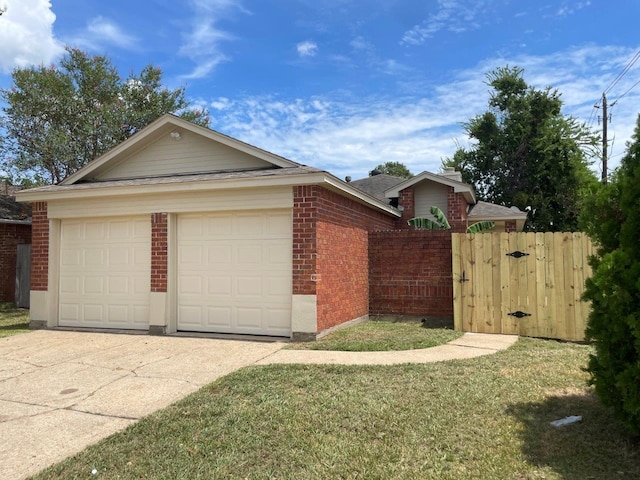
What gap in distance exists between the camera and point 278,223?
8344mm

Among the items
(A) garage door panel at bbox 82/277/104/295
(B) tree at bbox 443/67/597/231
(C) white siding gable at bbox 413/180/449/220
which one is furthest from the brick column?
(B) tree at bbox 443/67/597/231

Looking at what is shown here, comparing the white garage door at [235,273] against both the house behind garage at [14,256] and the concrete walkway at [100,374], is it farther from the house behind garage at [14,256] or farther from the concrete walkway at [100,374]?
the house behind garage at [14,256]

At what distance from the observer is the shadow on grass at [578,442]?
3.19 m

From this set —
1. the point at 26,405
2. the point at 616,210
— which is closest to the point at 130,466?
the point at 26,405

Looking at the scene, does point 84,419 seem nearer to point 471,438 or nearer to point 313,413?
point 313,413

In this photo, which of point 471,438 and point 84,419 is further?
point 84,419

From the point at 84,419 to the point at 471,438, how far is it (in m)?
3.58

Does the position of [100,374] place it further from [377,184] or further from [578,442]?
[377,184]

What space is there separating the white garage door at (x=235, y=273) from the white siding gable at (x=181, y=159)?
1454mm

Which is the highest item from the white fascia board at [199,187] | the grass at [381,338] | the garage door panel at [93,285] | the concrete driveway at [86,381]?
the white fascia board at [199,187]

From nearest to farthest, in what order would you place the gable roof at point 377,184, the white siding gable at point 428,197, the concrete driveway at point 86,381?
the concrete driveway at point 86,381
the white siding gable at point 428,197
the gable roof at point 377,184

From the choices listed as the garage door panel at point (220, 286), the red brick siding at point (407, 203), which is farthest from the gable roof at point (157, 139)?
the red brick siding at point (407, 203)

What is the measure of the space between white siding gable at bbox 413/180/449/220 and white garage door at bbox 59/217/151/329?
9992mm

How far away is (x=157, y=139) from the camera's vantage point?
10.4 m
